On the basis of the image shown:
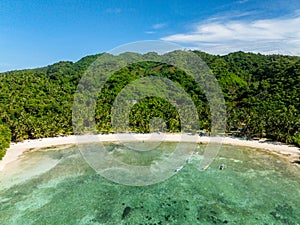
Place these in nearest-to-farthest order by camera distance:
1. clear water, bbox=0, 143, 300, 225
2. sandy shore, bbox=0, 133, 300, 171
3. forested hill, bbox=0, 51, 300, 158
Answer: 1. clear water, bbox=0, 143, 300, 225
2. sandy shore, bbox=0, 133, 300, 171
3. forested hill, bbox=0, 51, 300, 158

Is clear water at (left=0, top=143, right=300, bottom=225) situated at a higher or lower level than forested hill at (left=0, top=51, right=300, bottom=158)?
lower

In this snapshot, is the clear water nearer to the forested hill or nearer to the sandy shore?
the sandy shore

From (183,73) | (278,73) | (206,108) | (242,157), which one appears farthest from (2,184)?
(278,73)

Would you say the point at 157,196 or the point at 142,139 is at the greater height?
the point at 142,139

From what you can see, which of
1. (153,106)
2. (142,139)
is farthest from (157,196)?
(153,106)

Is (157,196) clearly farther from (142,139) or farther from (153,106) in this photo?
(153,106)

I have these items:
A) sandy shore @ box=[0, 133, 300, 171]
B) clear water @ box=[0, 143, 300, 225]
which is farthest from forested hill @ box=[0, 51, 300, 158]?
clear water @ box=[0, 143, 300, 225]

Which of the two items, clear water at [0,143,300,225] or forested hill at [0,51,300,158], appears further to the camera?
forested hill at [0,51,300,158]
